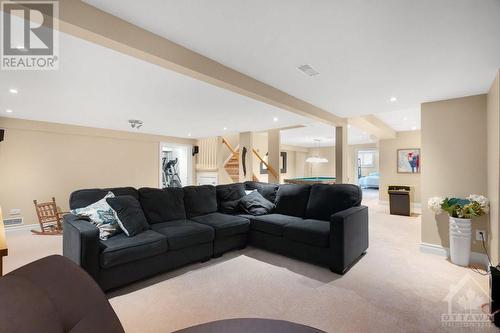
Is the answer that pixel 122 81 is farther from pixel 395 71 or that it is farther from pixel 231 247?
pixel 395 71

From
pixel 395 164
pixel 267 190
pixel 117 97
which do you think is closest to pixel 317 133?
pixel 395 164

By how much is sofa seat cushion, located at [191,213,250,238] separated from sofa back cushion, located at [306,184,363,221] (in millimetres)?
1036

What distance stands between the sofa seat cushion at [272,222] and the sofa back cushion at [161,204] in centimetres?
113

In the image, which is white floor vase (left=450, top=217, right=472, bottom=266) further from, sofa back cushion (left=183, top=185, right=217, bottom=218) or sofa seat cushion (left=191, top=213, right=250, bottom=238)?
sofa back cushion (left=183, top=185, right=217, bottom=218)

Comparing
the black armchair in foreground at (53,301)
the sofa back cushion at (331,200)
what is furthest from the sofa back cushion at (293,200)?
the black armchair in foreground at (53,301)

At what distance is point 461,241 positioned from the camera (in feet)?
10.0

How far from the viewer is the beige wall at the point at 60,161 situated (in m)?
4.89

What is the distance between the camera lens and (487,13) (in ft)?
5.48

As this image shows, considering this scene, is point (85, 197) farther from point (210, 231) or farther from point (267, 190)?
point (267, 190)

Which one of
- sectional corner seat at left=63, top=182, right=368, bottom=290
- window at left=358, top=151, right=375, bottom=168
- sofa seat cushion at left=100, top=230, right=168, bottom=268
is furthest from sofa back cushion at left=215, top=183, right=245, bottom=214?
window at left=358, top=151, right=375, bottom=168

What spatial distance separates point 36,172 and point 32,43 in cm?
432

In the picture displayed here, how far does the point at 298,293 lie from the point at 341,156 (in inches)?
133

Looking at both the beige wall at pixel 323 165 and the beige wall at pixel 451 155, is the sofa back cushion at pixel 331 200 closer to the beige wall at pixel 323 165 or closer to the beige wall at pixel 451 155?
the beige wall at pixel 451 155

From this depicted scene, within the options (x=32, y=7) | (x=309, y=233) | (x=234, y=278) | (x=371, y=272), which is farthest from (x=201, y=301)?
(x=32, y=7)
